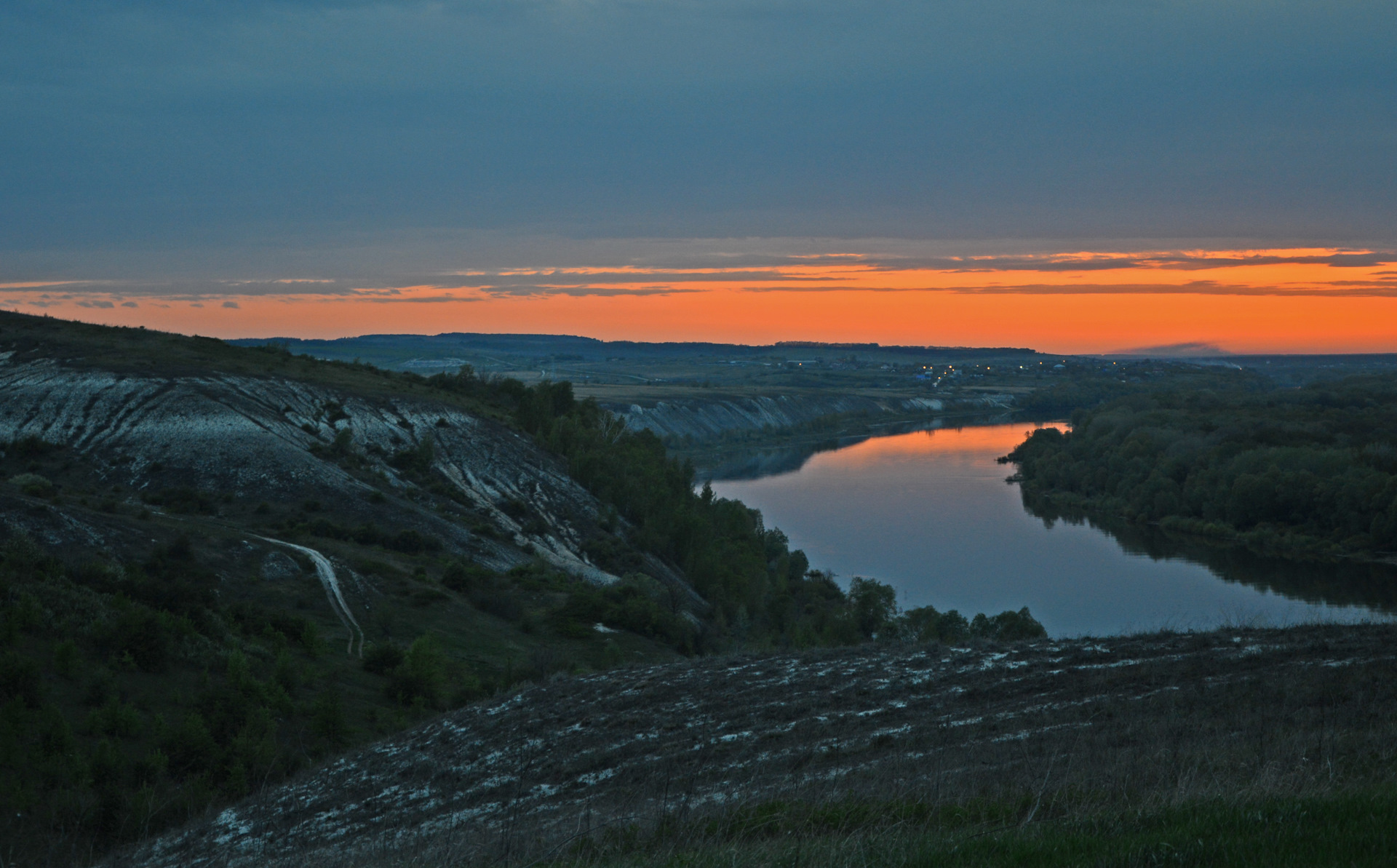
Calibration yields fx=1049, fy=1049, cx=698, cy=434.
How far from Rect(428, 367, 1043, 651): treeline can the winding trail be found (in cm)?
859

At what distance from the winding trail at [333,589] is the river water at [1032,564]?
20.9m

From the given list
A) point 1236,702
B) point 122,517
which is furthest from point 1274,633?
point 122,517

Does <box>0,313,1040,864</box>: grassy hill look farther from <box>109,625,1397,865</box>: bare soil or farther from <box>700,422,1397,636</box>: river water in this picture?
<box>700,422,1397,636</box>: river water

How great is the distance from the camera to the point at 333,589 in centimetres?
2538

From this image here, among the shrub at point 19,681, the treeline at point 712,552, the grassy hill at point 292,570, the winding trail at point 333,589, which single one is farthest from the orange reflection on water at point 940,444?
the shrub at point 19,681

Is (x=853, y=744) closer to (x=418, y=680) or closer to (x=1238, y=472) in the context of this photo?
(x=418, y=680)

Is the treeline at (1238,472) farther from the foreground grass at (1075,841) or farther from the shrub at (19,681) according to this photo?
the shrub at (19,681)

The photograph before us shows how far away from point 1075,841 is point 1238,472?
2526 inches

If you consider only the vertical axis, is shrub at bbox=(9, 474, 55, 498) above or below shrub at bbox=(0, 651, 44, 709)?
above

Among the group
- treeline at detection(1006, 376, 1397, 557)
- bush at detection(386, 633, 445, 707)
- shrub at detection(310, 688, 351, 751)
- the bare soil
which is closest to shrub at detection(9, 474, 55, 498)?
bush at detection(386, 633, 445, 707)

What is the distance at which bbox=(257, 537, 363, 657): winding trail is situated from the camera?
23.4 m

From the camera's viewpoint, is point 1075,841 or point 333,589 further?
point 333,589

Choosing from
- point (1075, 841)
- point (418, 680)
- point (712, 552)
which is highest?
point (1075, 841)

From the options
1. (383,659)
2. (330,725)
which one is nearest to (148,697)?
(330,725)
